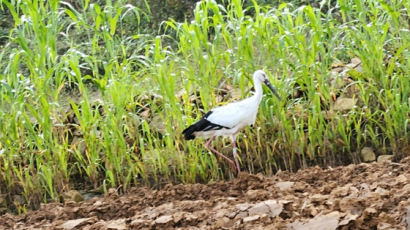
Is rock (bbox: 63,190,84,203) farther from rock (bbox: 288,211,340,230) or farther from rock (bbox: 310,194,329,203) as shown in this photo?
rock (bbox: 288,211,340,230)

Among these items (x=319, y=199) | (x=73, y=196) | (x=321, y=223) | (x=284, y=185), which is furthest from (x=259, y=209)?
(x=73, y=196)

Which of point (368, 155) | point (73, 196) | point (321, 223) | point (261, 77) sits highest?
point (261, 77)

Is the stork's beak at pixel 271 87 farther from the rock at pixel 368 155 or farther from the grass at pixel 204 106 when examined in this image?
the rock at pixel 368 155

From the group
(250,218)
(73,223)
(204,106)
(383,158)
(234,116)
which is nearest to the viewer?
(250,218)

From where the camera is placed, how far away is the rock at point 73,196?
20.4 ft

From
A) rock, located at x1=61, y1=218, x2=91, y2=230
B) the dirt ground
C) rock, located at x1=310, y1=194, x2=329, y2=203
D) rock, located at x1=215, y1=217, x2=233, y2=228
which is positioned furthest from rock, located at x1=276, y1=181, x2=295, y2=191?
rock, located at x1=61, y1=218, x2=91, y2=230

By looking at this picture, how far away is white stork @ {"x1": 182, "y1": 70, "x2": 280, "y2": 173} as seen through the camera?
19.4 feet

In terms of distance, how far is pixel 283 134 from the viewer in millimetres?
Answer: 6266

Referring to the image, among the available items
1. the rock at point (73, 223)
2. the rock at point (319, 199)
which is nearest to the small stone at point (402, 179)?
the rock at point (319, 199)

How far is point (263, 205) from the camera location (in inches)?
166

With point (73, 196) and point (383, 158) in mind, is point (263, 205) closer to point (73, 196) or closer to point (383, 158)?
point (383, 158)

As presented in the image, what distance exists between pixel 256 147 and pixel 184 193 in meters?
1.10

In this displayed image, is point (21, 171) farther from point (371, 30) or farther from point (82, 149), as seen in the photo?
point (371, 30)

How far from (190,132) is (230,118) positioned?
1.06 feet
